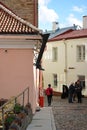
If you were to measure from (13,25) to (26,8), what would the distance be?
6.97 m

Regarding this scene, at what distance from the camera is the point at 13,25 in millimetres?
18281

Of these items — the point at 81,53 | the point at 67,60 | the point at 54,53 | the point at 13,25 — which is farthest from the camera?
the point at 54,53

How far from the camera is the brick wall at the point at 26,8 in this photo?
24.6 m

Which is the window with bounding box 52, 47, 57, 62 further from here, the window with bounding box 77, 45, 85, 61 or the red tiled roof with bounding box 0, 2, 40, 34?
the red tiled roof with bounding box 0, 2, 40, 34

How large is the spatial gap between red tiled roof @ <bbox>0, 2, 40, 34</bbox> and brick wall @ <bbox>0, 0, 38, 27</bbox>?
15.4ft

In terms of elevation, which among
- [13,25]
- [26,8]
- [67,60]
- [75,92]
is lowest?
[75,92]

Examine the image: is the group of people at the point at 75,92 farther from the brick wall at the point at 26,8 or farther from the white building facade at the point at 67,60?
the brick wall at the point at 26,8

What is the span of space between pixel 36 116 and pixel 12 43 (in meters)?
3.45

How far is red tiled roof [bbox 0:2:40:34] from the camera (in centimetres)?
1742

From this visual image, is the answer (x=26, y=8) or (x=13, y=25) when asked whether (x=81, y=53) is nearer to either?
(x=26, y=8)

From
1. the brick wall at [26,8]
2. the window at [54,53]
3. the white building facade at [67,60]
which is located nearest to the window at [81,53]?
the white building facade at [67,60]

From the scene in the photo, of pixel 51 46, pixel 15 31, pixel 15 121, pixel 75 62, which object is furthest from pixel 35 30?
pixel 51 46

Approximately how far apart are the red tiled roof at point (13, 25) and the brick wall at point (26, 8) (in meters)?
4.69

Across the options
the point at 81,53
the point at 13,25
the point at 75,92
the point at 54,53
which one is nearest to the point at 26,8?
the point at 13,25
